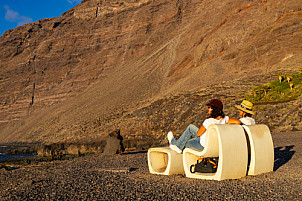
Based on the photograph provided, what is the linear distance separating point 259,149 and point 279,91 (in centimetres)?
1989

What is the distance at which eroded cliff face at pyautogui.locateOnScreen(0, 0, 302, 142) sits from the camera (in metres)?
34.1

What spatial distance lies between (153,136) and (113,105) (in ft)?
46.3

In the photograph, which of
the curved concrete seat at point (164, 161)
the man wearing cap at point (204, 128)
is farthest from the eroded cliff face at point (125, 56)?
the man wearing cap at point (204, 128)

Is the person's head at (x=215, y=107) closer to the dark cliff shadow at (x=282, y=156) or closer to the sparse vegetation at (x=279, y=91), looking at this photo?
the dark cliff shadow at (x=282, y=156)

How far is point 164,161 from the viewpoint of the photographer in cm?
717

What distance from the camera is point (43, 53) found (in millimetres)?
72188

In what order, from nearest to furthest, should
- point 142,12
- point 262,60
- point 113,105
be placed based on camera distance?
point 262,60 < point 113,105 < point 142,12

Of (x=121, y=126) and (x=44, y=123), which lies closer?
(x=121, y=126)

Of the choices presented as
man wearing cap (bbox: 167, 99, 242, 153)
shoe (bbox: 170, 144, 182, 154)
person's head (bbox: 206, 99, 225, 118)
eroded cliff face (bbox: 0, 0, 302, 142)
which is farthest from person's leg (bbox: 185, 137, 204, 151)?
eroded cliff face (bbox: 0, 0, 302, 142)

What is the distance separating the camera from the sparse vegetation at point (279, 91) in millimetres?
23172

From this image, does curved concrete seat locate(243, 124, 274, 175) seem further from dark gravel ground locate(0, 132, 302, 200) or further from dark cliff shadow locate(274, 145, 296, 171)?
dark cliff shadow locate(274, 145, 296, 171)

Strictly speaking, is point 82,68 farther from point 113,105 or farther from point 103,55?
point 113,105

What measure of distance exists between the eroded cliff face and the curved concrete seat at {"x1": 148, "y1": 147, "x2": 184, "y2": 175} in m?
19.5

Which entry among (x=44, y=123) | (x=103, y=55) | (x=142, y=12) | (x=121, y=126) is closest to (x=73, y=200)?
(x=121, y=126)
